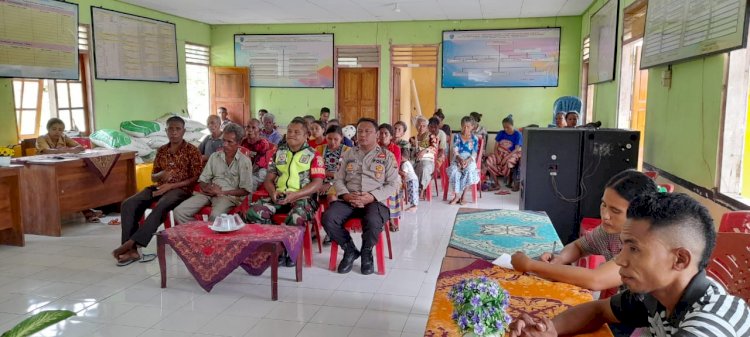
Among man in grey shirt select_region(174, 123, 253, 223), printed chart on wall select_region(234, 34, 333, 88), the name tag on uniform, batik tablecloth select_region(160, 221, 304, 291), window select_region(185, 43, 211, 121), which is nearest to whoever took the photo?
batik tablecloth select_region(160, 221, 304, 291)

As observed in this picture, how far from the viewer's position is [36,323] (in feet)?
4.03

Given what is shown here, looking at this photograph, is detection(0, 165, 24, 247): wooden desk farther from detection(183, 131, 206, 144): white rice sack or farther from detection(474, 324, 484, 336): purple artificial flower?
detection(474, 324, 484, 336): purple artificial flower

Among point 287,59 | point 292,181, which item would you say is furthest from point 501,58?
point 292,181

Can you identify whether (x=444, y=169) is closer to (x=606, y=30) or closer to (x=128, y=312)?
(x=606, y=30)

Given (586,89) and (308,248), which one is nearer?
(308,248)

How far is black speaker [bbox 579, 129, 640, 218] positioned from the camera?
3.89m

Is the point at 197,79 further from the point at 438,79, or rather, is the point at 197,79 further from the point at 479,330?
the point at 479,330

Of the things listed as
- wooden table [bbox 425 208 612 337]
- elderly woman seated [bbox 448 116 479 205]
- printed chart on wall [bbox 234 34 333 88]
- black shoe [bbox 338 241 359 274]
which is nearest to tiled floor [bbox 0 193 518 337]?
black shoe [bbox 338 241 359 274]

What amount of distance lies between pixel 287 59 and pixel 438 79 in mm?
2934

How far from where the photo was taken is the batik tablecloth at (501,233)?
7.52ft

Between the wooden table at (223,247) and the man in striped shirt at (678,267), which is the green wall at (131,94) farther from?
the man in striped shirt at (678,267)

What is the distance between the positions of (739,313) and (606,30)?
6.07m

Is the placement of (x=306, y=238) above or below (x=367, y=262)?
above

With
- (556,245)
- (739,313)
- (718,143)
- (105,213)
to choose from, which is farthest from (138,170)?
(739,313)
